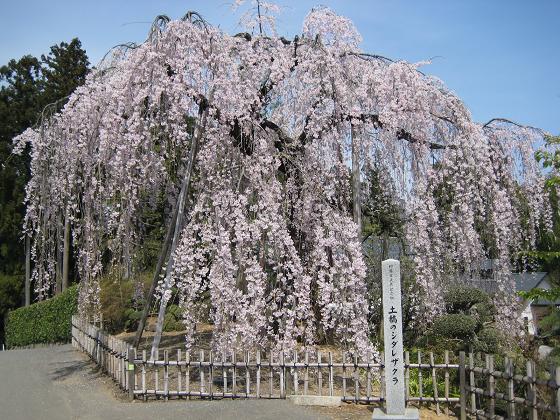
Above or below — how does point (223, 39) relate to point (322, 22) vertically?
below

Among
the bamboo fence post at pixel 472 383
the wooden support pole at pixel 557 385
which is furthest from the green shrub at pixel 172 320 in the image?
the wooden support pole at pixel 557 385

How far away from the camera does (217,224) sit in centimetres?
735

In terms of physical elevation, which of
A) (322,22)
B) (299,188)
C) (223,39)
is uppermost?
(322,22)

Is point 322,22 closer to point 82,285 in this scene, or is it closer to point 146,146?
point 146,146

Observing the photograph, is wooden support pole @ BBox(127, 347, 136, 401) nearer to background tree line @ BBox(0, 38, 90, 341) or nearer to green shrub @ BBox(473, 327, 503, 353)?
green shrub @ BBox(473, 327, 503, 353)

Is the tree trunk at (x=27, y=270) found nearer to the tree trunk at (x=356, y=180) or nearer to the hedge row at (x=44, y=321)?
the hedge row at (x=44, y=321)

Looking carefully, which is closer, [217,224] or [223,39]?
[217,224]

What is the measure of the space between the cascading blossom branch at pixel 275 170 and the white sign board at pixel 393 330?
124cm

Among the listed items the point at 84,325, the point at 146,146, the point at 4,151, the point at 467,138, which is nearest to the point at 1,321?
the point at 4,151

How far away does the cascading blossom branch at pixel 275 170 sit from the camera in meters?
7.33

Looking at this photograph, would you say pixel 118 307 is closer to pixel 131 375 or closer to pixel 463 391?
pixel 131 375

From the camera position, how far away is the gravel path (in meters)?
6.48

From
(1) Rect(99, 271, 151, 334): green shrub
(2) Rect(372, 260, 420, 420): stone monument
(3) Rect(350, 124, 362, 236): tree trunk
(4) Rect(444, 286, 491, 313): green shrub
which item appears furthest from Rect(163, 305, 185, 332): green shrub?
(2) Rect(372, 260, 420, 420): stone monument

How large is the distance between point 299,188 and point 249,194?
42.5 inches
